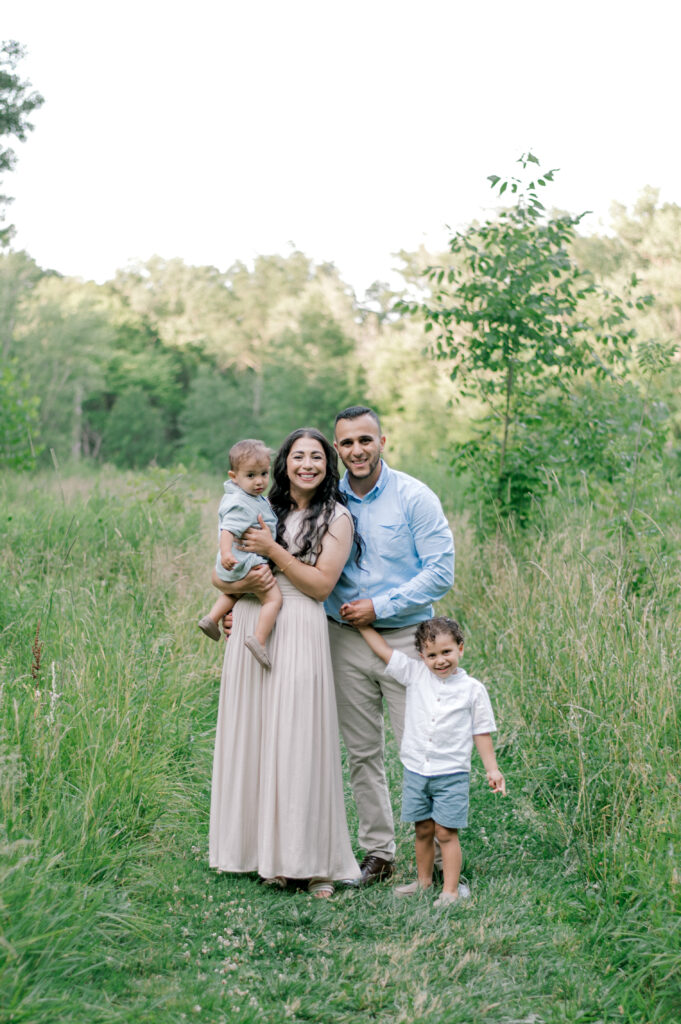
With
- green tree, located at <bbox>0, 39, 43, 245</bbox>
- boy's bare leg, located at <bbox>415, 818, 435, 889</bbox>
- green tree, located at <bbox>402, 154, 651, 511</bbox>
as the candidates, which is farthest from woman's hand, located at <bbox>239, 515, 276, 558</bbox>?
green tree, located at <bbox>0, 39, 43, 245</bbox>

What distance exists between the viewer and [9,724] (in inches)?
161

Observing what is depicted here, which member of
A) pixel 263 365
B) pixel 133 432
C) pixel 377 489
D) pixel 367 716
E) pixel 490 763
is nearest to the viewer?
pixel 490 763

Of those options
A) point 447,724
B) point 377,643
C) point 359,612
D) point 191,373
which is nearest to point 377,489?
point 359,612

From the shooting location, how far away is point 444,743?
4.15 m

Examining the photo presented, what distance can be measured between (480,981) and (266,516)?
2.05 meters

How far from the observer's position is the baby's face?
432 cm

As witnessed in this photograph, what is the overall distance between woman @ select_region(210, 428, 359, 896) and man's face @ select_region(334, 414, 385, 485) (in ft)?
0.28

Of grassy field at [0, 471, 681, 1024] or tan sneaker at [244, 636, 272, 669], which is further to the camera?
tan sneaker at [244, 636, 272, 669]

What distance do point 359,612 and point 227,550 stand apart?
2.13 feet

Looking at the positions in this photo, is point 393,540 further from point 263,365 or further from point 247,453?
point 263,365

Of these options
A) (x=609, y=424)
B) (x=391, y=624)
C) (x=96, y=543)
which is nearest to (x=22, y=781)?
(x=391, y=624)

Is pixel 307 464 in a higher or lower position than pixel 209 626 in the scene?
higher

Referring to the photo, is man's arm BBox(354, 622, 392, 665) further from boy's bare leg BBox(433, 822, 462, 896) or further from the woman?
boy's bare leg BBox(433, 822, 462, 896)

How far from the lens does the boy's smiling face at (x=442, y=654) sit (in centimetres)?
414
